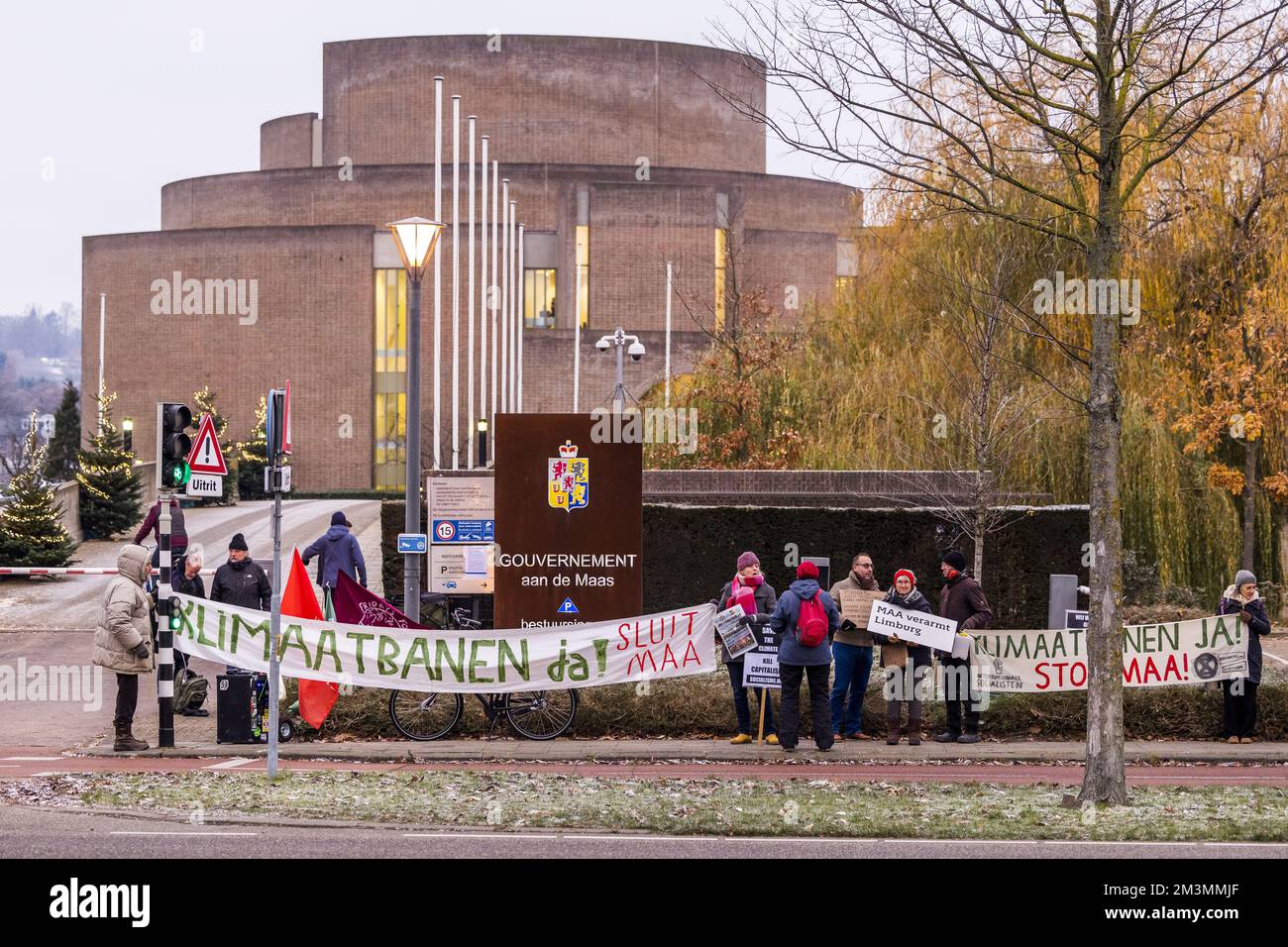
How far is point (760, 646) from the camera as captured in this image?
15516 mm

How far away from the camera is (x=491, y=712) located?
15.8 meters

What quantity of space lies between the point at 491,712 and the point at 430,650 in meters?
0.91

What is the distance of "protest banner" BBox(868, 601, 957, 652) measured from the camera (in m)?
15.4

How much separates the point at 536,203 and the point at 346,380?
1171 cm

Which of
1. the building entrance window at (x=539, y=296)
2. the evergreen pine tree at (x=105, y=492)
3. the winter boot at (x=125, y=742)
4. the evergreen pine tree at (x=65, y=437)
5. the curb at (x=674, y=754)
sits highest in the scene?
the building entrance window at (x=539, y=296)

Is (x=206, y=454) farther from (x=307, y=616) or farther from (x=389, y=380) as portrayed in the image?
(x=389, y=380)

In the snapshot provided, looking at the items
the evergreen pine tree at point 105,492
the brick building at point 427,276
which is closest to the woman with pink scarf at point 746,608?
the evergreen pine tree at point 105,492

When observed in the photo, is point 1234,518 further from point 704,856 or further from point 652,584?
point 704,856

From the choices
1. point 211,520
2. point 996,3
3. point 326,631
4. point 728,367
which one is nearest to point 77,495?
point 211,520

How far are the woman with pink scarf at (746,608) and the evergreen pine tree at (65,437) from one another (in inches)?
2402

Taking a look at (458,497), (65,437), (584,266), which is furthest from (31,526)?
(65,437)

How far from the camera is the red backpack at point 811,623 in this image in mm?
14523

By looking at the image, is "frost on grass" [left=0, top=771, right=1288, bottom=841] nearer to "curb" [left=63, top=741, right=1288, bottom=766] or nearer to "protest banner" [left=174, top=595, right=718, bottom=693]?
"curb" [left=63, top=741, right=1288, bottom=766]

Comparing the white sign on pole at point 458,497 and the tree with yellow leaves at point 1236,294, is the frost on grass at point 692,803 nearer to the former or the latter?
the white sign on pole at point 458,497
